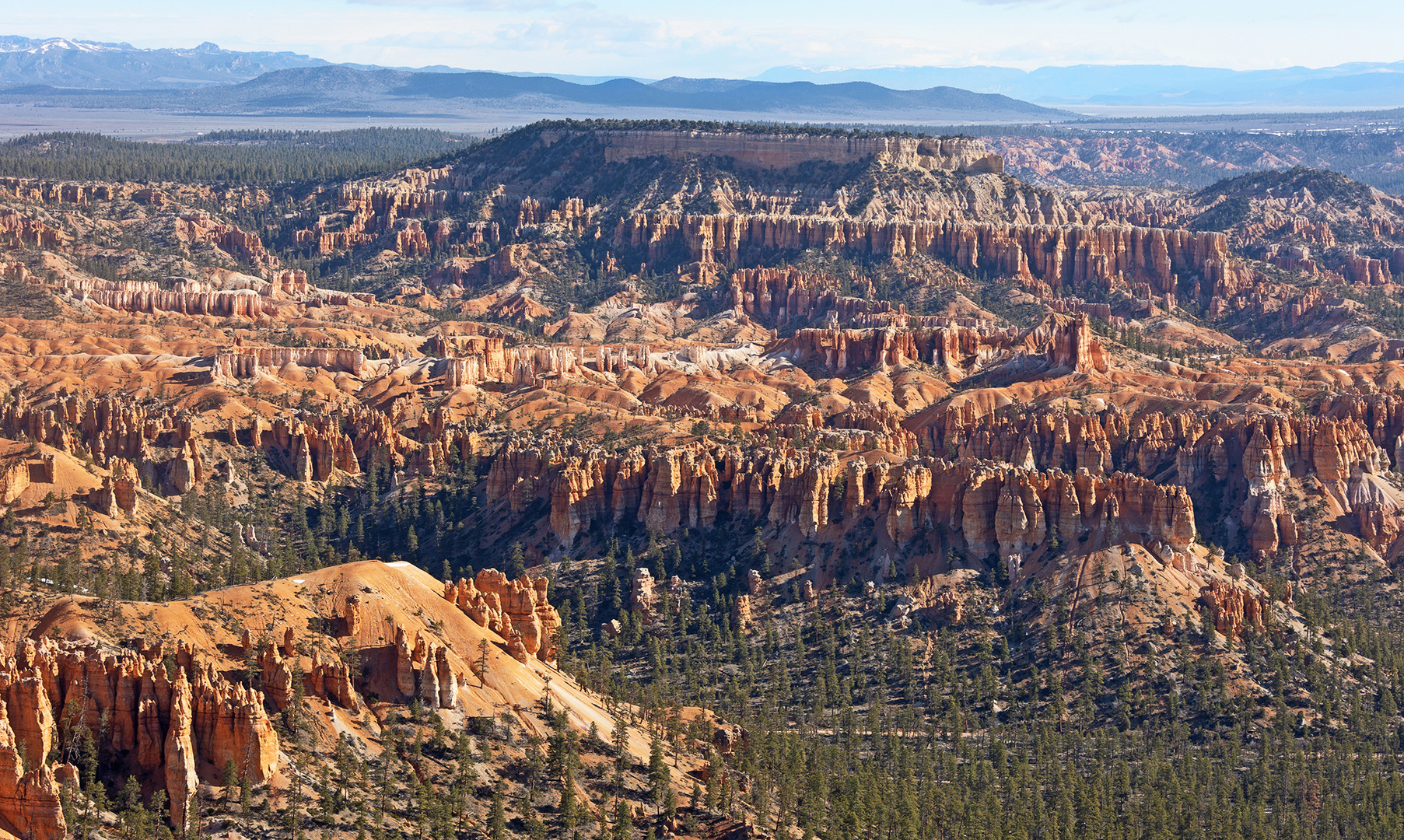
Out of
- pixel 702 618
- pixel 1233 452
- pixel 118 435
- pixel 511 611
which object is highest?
pixel 511 611

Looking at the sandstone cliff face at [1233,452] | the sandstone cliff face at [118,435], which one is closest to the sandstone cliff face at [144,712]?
the sandstone cliff face at [118,435]

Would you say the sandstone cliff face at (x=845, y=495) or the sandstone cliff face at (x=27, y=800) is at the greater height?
the sandstone cliff face at (x=27, y=800)

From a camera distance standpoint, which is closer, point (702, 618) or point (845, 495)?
point (702, 618)

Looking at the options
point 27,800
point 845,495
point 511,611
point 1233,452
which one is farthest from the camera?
point 1233,452

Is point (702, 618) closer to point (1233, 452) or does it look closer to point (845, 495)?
point (845, 495)

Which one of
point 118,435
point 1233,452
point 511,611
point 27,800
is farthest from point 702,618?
point 27,800

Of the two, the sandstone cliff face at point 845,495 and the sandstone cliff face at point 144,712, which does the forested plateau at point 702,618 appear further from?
the sandstone cliff face at point 845,495

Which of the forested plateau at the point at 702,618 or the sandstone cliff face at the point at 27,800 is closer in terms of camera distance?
the sandstone cliff face at the point at 27,800

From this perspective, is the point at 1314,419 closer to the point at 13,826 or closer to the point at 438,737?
the point at 438,737

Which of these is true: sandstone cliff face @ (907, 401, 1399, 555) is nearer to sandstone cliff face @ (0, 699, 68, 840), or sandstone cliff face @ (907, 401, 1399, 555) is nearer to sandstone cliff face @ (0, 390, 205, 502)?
sandstone cliff face @ (0, 390, 205, 502)

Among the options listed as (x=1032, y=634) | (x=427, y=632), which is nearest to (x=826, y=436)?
(x=1032, y=634)

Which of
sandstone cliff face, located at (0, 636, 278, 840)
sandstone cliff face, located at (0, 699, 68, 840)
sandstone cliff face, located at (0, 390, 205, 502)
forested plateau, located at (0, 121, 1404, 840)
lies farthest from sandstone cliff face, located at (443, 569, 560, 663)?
sandstone cliff face, located at (0, 390, 205, 502)

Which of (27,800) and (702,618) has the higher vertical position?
(27,800)
